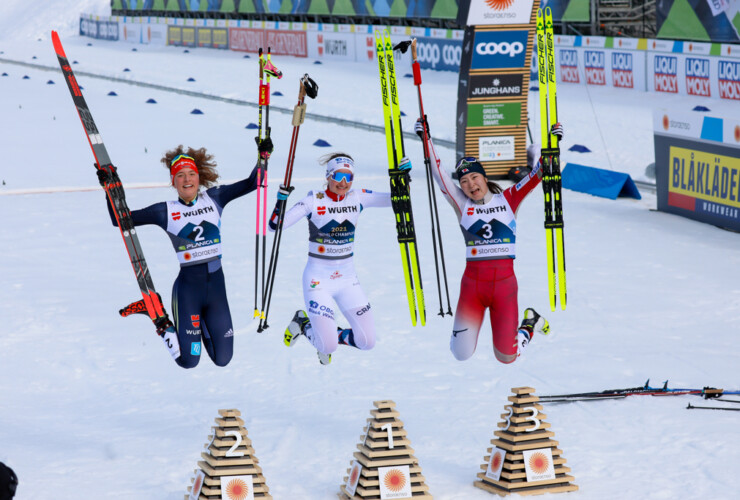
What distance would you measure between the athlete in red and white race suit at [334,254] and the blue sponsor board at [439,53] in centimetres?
2850

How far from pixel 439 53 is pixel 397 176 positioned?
3012cm

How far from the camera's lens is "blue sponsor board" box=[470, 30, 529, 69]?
17641 millimetres

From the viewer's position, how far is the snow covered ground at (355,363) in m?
8.91

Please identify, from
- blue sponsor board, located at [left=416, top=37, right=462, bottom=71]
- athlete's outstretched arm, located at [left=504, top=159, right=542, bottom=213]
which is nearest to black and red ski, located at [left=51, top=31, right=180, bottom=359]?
athlete's outstretched arm, located at [left=504, top=159, right=542, bottom=213]

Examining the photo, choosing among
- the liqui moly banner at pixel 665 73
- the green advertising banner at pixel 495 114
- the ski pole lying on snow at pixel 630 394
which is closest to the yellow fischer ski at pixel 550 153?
the ski pole lying on snow at pixel 630 394

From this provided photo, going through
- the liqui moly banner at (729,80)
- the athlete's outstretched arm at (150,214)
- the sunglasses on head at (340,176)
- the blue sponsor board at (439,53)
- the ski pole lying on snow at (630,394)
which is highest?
the blue sponsor board at (439,53)

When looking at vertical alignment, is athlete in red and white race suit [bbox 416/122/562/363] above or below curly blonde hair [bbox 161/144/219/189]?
below

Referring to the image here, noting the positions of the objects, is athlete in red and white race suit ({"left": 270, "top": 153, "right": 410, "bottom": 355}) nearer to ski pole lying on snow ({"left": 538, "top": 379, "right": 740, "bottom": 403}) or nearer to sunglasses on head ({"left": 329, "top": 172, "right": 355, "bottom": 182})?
sunglasses on head ({"left": 329, "top": 172, "right": 355, "bottom": 182})

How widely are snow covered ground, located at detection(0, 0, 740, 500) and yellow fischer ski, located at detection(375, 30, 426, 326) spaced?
8.02 feet

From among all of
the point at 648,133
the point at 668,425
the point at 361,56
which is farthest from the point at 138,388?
the point at 361,56

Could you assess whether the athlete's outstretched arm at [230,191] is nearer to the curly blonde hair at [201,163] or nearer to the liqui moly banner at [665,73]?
the curly blonde hair at [201,163]

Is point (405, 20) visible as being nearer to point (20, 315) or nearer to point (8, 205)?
point (8, 205)

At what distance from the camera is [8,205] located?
17.9m

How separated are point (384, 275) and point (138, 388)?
4.29 m
